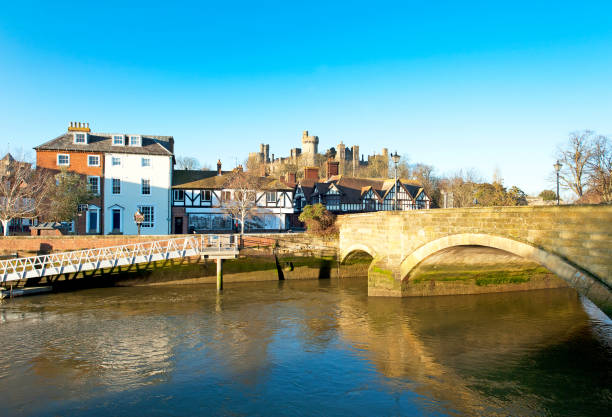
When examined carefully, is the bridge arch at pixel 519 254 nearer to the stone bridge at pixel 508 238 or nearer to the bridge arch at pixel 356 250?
the stone bridge at pixel 508 238

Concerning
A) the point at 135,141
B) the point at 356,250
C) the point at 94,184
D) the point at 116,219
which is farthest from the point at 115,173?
the point at 356,250

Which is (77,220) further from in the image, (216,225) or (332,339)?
(332,339)

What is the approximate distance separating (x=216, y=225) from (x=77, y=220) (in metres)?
11.7

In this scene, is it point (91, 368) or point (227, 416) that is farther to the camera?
point (91, 368)

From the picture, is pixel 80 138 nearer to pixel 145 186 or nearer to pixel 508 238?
pixel 145 186

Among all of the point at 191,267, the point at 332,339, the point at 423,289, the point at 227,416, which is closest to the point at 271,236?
the point at 191,267

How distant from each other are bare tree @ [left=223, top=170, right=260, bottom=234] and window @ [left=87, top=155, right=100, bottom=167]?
11294 millimetres

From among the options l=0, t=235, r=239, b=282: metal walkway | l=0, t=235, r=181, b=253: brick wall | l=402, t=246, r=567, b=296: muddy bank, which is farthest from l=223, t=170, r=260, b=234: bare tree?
l=402, t=246, r=567, b=296: muddy bank

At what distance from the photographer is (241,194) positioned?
35.2 metres

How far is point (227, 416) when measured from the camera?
8.60m

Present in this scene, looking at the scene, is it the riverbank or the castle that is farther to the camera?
the castle

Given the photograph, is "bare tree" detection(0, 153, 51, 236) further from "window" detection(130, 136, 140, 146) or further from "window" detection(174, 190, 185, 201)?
"window" detection(174, 190, 185, 201)

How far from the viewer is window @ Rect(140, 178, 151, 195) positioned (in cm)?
3497

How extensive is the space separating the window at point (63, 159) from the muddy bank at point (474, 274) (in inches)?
1203
